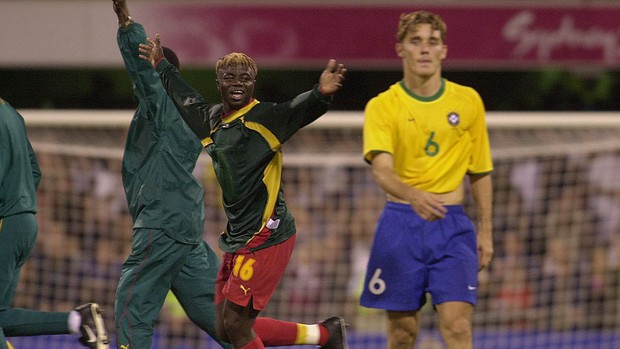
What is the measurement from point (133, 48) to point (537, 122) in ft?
10.0

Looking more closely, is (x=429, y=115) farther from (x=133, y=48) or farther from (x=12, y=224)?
(x=12, y=224)

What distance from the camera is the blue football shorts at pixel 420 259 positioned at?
209 inches

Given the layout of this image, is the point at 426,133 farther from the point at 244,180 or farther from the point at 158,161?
the point at 158,161

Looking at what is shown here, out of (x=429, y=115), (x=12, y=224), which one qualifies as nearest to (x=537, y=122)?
(x=429, y=115)

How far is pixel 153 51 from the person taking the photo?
17.0 feet

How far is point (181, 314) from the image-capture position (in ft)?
29.6

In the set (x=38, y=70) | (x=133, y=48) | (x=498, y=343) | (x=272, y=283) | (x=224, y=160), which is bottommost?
(x=498, y=343)

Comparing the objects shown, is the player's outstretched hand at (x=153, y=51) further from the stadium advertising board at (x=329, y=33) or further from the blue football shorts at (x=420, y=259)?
the stadium advertising board at (x=329, y=33)

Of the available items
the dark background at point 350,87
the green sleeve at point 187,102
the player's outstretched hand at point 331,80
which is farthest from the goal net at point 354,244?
the player's outstretched hand at point 331,80

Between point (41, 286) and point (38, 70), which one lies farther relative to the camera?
point (38, 70)

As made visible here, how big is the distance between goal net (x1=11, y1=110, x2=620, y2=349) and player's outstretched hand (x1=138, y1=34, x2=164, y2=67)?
3.34 meters

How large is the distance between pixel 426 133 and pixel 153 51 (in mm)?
1274

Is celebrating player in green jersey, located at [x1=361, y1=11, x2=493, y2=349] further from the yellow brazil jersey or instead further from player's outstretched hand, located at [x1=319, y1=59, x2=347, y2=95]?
player's outstretched hand, located at [x1=319, y1=59, x2=347, y2=95]

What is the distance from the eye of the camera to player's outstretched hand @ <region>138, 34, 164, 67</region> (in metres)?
5.18
